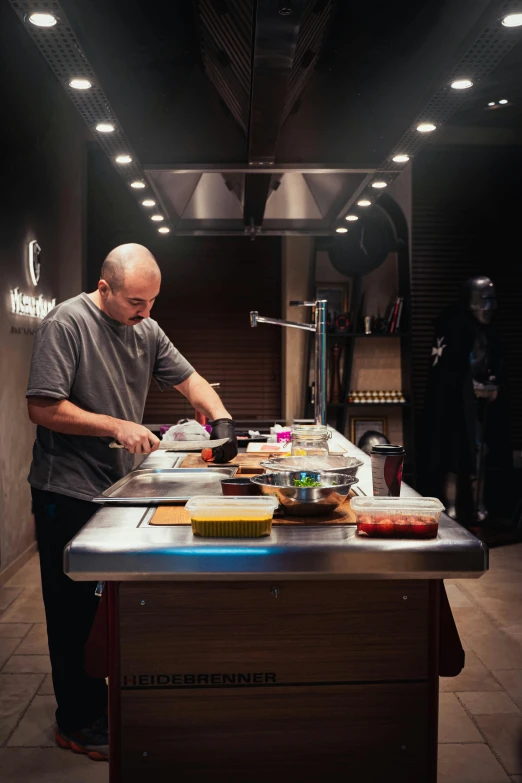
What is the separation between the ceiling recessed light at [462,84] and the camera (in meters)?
2.79

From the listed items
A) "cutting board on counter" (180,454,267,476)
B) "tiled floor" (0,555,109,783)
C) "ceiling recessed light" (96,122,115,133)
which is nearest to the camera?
"tiled floor" (0,555,109,783)

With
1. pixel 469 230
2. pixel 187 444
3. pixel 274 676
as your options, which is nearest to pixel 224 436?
pixel 187 444

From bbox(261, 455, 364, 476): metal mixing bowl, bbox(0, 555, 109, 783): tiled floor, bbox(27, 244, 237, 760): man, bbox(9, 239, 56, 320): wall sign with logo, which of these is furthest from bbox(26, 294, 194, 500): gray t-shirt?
bbox(9, 239, 56, 320): wall sign with logo

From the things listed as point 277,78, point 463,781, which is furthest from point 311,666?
point 277,78

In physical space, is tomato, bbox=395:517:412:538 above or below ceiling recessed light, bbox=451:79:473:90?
below

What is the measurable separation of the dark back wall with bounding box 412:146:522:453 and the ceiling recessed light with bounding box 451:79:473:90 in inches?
162

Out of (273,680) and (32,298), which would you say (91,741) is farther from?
(32,298)

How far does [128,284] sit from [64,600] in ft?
3.75

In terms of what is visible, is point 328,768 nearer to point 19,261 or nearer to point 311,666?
point 311,666

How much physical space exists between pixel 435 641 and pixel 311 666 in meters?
0.29

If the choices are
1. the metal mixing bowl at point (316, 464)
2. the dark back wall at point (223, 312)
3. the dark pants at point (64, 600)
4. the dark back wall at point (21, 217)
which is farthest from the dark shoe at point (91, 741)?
the dark back wall at point (223, 312)

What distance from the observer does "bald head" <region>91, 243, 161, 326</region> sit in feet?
8.69

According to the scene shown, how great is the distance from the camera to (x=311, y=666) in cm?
169

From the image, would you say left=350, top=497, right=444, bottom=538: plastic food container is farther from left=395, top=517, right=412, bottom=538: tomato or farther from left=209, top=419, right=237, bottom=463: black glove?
left=209, top=419, right=237, bottom=463: black glove
